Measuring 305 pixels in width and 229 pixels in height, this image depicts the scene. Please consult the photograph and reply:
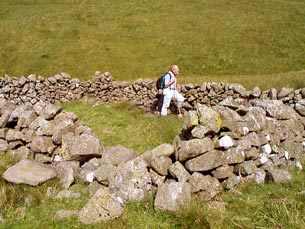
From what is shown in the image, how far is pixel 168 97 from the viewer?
15.3 metres

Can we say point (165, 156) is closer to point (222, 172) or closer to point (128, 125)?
point (222, 172)

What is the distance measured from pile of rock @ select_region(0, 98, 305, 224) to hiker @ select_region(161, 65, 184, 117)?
240 inches

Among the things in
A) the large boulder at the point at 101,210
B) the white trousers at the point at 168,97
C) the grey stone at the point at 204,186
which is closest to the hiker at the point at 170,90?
the white trousers at the point at 168,97

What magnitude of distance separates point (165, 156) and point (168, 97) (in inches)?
301

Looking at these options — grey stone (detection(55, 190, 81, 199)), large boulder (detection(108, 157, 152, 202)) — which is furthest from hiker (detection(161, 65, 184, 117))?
grey stone (detection(55, 190, 81, 199))

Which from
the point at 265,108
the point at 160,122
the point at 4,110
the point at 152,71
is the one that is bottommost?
the point at 152,71

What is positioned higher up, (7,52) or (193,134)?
(193,134)

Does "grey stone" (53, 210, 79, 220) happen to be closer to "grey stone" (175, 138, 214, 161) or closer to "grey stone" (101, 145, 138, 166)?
"grey stone" (101, 145, 138, 166)

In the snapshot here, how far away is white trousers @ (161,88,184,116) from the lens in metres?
15.3

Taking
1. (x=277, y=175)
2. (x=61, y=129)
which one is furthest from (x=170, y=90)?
(x=277, y=175)

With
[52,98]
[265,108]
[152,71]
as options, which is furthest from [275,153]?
[152,71]

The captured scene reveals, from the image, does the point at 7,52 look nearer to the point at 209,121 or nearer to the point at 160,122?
the point at 160,122

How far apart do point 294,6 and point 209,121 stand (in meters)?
39.8

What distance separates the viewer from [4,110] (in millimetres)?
11055
